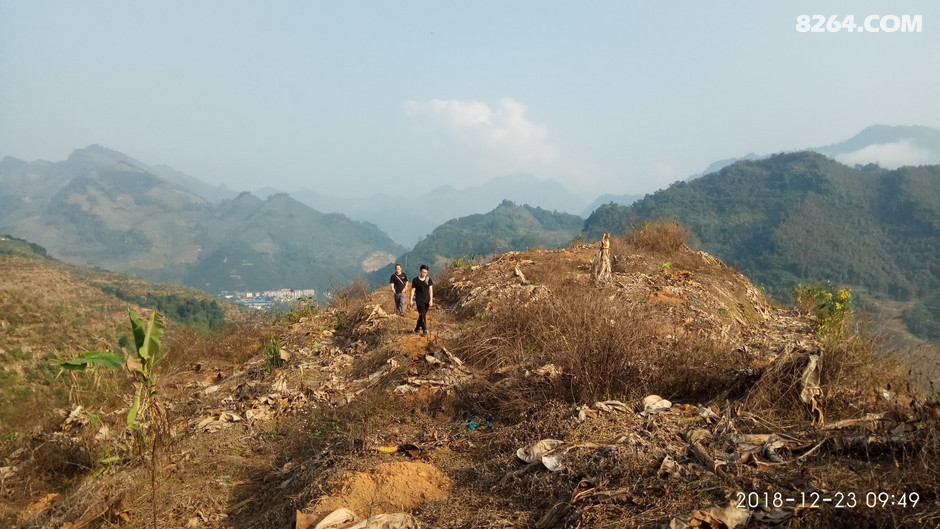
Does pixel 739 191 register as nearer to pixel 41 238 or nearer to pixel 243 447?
pixel 243 447

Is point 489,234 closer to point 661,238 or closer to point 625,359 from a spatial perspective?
point 661,238

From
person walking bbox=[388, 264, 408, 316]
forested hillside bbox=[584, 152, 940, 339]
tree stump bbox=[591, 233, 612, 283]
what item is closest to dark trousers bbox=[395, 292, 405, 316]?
person walking bbox=[388, 264, 408, 316]

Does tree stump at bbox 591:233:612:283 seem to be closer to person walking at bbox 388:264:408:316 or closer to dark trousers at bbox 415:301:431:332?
dark trousers at bbox 415:301:431:332

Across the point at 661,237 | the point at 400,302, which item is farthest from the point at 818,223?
the point at 400,302

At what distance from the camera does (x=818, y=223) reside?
1854 inches

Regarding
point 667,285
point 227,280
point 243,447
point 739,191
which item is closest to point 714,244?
point 739,191

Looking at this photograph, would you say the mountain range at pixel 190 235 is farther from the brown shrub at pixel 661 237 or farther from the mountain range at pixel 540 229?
the brown shrub at pixel 661 237

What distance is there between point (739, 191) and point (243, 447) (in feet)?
220

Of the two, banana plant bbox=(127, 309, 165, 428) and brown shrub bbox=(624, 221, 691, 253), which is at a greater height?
brown shrub bbox=(624, 221, 691, 253)

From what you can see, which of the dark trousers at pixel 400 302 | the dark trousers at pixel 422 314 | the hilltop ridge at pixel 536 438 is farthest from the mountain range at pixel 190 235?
the hilltop ridge at pixel 536 438

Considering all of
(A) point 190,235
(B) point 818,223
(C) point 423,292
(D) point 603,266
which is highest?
(B) point 818,223

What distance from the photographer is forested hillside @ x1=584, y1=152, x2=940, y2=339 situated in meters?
37.2

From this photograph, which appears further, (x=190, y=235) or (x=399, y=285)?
(x=190, y=235)

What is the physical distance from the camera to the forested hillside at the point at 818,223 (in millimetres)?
37219
